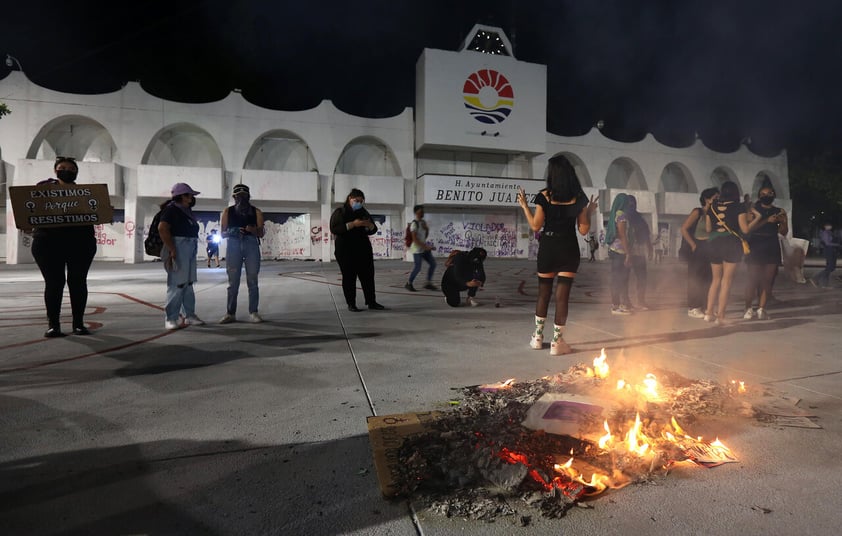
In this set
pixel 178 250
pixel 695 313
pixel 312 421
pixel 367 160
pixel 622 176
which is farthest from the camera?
pixel 622 176

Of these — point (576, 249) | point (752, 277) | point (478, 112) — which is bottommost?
point (752, 277)

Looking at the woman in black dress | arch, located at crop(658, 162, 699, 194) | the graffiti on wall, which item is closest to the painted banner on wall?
the graffiti on wall

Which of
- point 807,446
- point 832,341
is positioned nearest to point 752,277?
point 832,341

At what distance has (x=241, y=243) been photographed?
5328 mm

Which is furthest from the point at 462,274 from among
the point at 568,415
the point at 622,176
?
the point at 622,176

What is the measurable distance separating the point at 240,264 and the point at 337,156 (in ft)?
64.2

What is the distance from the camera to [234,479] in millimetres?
1766

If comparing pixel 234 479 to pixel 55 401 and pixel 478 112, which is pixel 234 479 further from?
pixel 478 112

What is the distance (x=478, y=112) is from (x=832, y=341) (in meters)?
22.5

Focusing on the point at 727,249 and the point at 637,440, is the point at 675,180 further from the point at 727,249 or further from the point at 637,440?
the point at 637,440

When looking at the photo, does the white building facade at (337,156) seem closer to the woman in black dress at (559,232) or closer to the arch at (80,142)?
the arch at (80,142)

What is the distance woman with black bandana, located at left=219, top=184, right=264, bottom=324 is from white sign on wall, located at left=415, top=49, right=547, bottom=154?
19.6 m

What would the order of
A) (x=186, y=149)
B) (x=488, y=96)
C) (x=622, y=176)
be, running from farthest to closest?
(x=622, y=176)
(x=488, y=96)
(x=186, y=149)

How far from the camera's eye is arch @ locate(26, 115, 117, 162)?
22234 mm
